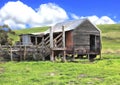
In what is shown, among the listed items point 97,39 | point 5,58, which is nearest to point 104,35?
A: point 97,39

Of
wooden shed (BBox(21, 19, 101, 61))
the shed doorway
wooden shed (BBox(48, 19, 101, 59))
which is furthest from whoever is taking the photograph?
the shed doorway

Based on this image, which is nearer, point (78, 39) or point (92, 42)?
point (78, 39)

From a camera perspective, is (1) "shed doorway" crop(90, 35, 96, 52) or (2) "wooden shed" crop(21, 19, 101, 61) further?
(1) "shed doorway" crop(90, 35, 96, 52)

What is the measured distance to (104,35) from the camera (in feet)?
440

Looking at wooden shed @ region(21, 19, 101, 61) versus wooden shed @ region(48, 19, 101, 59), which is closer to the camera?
wooden shed @ region(21, 19, 101, 61)

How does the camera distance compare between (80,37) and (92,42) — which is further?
(92,42)

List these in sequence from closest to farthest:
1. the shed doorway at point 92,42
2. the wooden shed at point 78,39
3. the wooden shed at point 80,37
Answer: the wooden shed at point 78,39
the wooden shed at point 80,37
the shed doorway at point 92,42

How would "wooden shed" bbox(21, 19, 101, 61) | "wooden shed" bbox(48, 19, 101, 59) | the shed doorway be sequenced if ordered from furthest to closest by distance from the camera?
the shed doorway → "wooden shed" bbox(48, 19, 101, 59) → "wooden shed" bbox(21, 19, 101, 61)

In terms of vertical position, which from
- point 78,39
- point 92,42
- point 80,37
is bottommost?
point 92,42

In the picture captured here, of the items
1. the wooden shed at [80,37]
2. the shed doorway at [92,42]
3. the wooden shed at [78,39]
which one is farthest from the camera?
the shed doorway at [92,42]

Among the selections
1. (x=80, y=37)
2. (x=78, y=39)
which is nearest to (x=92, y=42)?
(x=80, y=37)

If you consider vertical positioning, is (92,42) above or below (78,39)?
below

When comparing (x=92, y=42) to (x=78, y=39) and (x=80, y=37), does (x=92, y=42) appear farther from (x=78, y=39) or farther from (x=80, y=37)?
(x=78, y=39)

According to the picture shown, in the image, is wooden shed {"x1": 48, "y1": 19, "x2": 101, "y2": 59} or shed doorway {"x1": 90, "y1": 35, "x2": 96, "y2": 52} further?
shed doorway {"x1": 90, "y1": 35, "x2": 96, "y2": 52}
